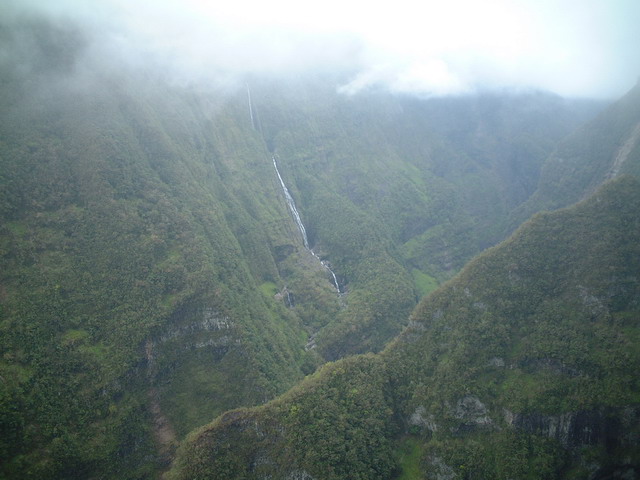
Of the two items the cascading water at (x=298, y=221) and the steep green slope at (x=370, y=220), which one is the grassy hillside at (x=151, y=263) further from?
the cascading water at (x=298, y=221)

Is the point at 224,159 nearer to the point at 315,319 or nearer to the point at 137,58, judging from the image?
the point at 137,58

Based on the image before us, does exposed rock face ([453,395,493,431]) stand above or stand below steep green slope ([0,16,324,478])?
below

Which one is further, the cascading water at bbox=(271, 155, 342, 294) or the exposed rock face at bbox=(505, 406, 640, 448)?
the cascading water at bbox=(271, 155, 342, 294)

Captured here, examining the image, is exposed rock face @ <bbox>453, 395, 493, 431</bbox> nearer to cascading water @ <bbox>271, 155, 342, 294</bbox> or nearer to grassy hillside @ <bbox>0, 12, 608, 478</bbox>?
grassy hillside @ <bbox>0, 12, 608, 478</bbox>

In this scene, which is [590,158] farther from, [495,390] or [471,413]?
[471,413]

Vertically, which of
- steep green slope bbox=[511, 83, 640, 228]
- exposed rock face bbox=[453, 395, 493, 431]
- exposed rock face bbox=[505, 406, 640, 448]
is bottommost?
exposed rock face bbox=[505, 406, 640, 448]

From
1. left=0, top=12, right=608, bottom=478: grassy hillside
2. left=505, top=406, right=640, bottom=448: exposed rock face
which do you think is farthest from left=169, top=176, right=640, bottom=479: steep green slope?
left=0, top=12, right=608, bottom=478: grassy hillside

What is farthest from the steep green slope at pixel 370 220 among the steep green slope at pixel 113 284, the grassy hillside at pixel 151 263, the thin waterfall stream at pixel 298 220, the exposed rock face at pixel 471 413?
the exposed rock face at pixel 471 413

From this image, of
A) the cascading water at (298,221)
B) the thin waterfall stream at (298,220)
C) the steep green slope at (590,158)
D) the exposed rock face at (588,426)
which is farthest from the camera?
the cascading water at (298,221)

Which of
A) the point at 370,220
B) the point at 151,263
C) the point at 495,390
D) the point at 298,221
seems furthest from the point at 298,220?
the point at 495,390
